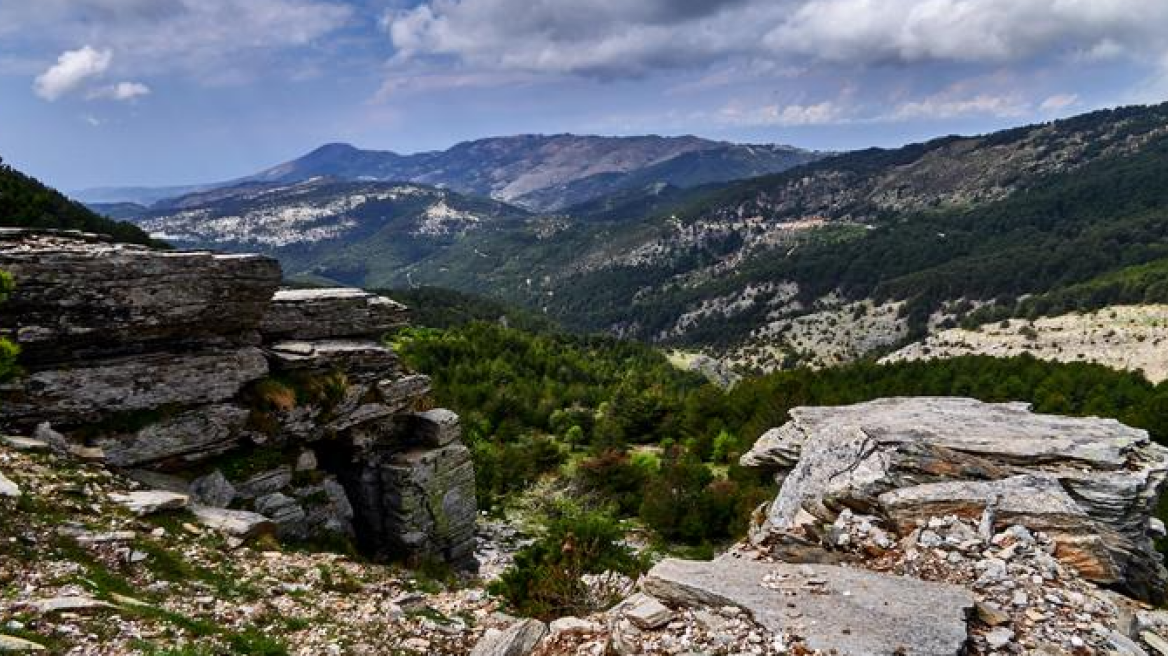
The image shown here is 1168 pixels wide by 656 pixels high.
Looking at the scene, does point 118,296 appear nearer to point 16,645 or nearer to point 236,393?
point 236,393

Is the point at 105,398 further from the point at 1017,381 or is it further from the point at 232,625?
the point at 1017,381

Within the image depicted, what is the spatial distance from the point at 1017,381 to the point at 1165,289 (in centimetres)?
14798

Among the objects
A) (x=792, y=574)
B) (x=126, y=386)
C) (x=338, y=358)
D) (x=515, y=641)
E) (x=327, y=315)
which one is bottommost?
(x=515, y=641)

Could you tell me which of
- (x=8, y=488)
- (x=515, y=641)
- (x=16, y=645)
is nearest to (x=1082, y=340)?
(x=515, y=641)

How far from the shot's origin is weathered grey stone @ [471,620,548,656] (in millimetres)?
13031

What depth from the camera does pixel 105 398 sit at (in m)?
21.0

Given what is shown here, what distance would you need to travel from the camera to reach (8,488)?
15531 millimetres

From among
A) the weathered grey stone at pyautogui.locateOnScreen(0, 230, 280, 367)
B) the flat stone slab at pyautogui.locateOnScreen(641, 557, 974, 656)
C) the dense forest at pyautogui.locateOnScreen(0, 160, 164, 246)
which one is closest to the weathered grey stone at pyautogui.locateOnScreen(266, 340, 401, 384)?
the weathered grey stone at pyautogui.locateOnScreen(0, 230, 280, 367)

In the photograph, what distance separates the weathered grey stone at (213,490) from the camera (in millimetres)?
21672

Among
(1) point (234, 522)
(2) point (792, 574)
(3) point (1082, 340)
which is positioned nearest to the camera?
(2) point (792, 574)

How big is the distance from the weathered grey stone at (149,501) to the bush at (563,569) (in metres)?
9.01

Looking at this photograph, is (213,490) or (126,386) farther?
(213,490)

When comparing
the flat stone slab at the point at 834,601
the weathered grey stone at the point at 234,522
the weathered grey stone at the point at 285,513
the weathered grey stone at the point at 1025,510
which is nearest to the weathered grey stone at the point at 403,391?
the weathered grey stone at the point at 285,513

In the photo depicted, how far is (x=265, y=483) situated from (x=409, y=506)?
19.0ft
